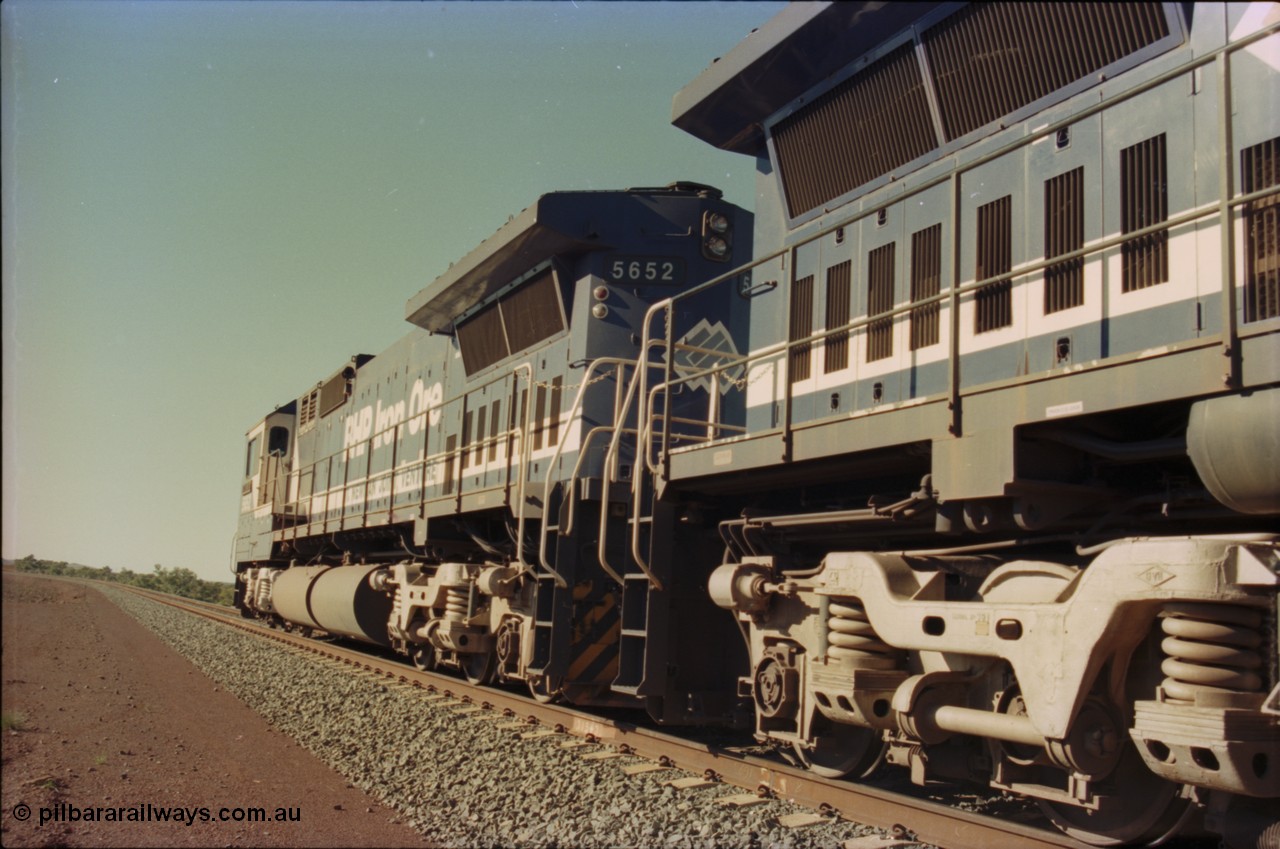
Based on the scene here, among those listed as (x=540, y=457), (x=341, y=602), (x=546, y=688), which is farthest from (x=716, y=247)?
(x=341, y=602)

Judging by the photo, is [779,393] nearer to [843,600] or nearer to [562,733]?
[843,600]

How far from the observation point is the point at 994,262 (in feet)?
16.5

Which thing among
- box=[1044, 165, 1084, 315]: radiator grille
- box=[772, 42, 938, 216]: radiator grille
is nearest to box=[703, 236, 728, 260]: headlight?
box=[772, 42, 938, 216]: radiator grille

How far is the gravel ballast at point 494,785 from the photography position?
Result: 4762mm

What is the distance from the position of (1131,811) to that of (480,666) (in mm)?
7001

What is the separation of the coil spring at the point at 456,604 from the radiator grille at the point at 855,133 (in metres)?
5.29

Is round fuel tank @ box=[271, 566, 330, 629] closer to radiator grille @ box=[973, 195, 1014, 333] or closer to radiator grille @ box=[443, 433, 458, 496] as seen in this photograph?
radiator grille @ box=[443, 433, 458, 496]

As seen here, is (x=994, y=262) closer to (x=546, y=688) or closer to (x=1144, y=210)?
(x=1144, y=210)

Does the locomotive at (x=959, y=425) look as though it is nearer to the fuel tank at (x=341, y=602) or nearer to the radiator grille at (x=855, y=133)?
the radiator grille at (x=855, y=133)

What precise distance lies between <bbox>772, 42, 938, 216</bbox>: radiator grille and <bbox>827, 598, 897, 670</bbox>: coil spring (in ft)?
8.13

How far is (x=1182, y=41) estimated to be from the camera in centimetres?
424

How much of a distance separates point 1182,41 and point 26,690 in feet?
33.3

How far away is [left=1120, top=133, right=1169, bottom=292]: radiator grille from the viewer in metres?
4.17

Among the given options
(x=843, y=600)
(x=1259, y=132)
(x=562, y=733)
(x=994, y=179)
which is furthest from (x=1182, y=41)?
(x=562, y=733)
